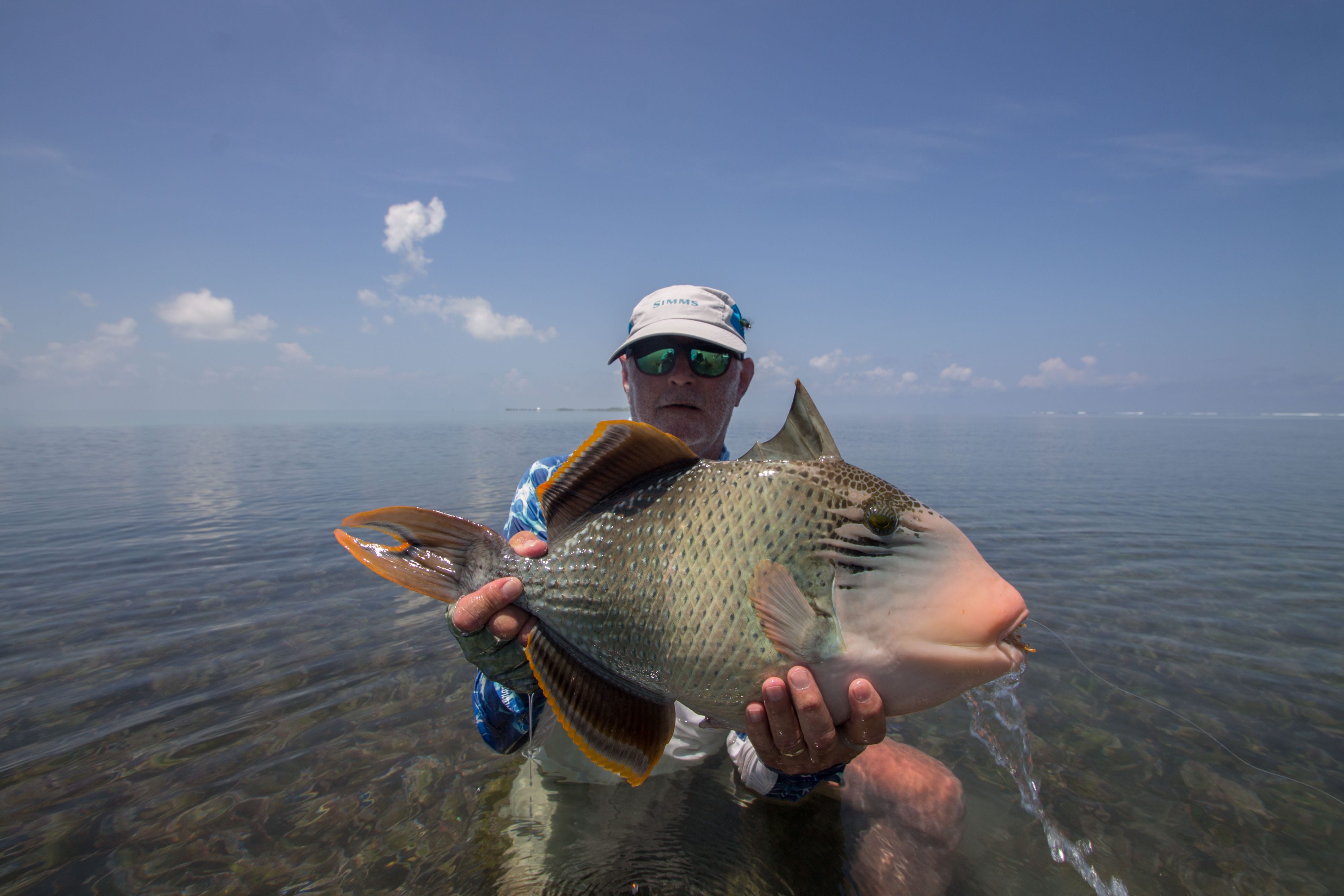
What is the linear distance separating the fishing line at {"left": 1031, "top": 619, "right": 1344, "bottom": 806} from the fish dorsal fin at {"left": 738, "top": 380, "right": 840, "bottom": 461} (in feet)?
14.8

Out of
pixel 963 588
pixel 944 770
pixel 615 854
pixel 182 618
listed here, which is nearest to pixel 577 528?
pixel 963 588

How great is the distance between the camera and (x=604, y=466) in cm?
231

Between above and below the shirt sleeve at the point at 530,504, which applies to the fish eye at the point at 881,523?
above

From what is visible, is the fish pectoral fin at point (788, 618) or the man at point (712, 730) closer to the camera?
the fish pectoral fin at point (788, 618)

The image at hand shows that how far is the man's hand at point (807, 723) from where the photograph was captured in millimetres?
1960

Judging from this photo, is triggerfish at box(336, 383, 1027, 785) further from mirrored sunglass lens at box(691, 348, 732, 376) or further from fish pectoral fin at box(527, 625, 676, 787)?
mirrored sunglass lens at box(691, 348, 732, 376)

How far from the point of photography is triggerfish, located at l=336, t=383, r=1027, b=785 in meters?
1.91

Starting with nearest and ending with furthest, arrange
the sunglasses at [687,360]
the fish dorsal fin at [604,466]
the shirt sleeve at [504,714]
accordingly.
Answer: the fish dorsal fin at [604,466]
the shirt sleeve at [504,714]
the sunglasses at [687,360]

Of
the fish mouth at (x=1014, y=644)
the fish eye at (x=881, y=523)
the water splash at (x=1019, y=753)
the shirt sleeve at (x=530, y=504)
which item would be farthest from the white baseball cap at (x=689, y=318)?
the water splash at (x=1019, y=753)

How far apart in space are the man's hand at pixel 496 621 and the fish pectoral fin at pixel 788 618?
34.3 inches

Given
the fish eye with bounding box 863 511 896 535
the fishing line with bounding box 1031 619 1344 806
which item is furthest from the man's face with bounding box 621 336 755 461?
the fishing line with bounding box 1031 619 1344 806

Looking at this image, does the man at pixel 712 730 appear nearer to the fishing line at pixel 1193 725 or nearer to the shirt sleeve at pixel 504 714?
the shirt sleeve at pixel 504 714

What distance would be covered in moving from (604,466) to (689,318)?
154cm

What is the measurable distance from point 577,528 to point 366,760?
324cm
